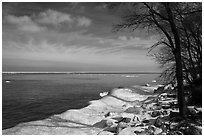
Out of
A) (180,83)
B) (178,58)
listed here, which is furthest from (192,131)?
(178,58)

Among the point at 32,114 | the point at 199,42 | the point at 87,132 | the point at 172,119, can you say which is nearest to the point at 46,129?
the point at 87,132

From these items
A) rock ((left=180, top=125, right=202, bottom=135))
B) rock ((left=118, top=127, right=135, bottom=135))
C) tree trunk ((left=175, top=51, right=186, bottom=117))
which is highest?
tree trunk ((left=175, top=51, right=186, bottom=117))

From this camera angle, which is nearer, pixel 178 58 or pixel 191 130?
pixel 191 130

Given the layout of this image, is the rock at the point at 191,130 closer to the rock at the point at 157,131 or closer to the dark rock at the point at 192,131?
the dark rock at the point at 192,131

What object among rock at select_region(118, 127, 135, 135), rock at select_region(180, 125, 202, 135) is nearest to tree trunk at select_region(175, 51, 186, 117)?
rock at select_region(180, 125, 202, 135)

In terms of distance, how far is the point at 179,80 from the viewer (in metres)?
8.36

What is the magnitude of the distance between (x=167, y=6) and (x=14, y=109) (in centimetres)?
1575

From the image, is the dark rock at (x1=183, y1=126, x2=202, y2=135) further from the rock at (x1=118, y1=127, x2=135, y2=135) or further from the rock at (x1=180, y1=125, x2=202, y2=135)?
the rock at (x1=118, y1=127, x2=135, y2=135)

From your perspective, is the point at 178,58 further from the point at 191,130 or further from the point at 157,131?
the point at 157,131

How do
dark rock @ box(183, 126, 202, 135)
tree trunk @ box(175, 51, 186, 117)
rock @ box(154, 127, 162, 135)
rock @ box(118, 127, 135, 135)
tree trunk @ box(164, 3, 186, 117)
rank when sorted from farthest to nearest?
tree trunk @ box(175, 51, 186, 117) < tree trunk @ box(164, 3, 186, 117) < rock @ box(118, 127, 135, 135) < rock @ box(154, 127, 162, 135) < dark rock @ box(183, 126, 202, 135)

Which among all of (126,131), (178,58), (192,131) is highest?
(178,58)

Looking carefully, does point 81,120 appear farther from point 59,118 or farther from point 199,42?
point 199,42

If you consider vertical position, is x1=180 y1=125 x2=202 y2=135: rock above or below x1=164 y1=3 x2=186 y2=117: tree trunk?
below

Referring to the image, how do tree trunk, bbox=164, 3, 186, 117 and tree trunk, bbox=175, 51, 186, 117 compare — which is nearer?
tree trunk, bbox=164, 3, 186, 117
